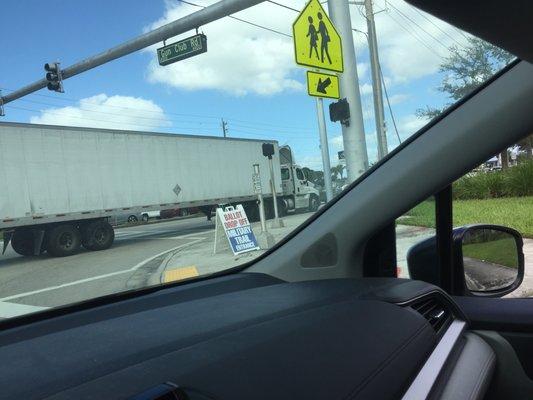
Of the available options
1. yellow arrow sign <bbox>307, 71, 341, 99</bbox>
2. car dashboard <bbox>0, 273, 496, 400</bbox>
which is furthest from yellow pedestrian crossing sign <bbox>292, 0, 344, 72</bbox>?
car dashboard <bbox>0, 273, 496, 400</bbox>

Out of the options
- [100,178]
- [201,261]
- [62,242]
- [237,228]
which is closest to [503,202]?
[201,261]

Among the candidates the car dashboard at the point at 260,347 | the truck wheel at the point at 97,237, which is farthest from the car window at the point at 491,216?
the truck wheel at the point at 97,237

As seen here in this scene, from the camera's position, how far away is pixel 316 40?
741 cm

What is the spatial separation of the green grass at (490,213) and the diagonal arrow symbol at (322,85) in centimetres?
524

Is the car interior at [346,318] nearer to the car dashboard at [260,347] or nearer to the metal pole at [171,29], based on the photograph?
the car dashboard at [260,347]

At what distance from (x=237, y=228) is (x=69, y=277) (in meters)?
2.53

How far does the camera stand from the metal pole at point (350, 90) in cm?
777

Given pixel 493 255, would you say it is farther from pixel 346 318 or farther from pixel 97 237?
pixel 97 237

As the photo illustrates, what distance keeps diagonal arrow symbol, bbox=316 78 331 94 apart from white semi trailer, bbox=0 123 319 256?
2830mm

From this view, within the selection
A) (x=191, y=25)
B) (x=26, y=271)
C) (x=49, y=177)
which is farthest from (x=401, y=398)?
(x=49, y=177)

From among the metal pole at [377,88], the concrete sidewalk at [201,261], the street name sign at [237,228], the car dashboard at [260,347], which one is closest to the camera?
the car dashboard at [260,347]

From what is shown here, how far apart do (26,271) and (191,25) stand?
18.8 ft

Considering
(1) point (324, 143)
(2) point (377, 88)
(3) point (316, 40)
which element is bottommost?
(1) point (324, 143)

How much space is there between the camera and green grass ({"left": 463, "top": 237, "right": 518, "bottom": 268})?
2484mm
